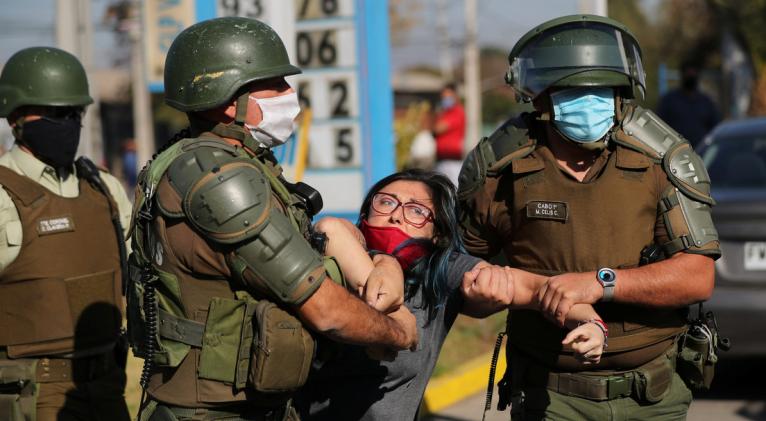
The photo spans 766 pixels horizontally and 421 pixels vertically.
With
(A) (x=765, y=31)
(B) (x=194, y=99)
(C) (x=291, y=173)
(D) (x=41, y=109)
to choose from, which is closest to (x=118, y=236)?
(D) (x=41, y=109)

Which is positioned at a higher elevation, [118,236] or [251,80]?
[251,80]

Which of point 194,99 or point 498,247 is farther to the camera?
point 498,247

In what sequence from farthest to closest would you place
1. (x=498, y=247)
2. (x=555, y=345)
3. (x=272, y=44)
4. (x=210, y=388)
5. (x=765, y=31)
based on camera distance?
(x=765, y=31) < (x=498, y=247) < (x=555, y=345) < (x=272, y=44) < (x=210, y=388)

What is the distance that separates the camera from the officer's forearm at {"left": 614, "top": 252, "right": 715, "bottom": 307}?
3291mm

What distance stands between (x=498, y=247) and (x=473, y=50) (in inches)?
1081

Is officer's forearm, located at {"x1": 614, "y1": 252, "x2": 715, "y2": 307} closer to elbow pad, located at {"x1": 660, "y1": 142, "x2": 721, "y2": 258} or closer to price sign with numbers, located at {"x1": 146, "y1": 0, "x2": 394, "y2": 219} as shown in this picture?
elbow pad, located at {"x1": 660, "y1": 142, "x2": 721, "y2": 258}

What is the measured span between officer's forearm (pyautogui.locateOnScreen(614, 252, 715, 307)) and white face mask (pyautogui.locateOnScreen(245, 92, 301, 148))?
45.8 inches

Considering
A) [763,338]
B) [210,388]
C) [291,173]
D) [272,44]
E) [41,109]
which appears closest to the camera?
[210,388]

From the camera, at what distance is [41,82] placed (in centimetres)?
427

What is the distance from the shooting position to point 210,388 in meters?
2.88

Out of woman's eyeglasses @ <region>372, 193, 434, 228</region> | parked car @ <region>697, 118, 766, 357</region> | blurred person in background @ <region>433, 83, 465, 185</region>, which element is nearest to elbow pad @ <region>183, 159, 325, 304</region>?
woman's eyeglasses @ <region>372, 193, 434, 228</region>

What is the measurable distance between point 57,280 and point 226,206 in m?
1.63

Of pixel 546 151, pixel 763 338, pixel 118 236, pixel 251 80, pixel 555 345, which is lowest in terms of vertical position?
pixel 763 338

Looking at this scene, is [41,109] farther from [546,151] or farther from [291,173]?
[291,173]
